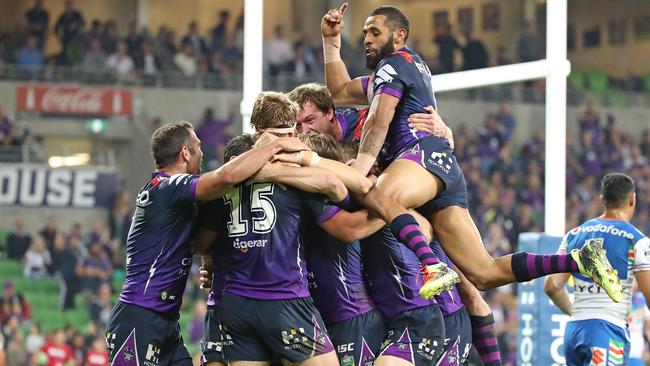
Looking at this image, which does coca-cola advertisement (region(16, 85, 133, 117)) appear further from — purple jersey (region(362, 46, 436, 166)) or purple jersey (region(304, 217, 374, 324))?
purple jersey (region(304, 217, 374, 324))

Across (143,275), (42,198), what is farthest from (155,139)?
(42,198)

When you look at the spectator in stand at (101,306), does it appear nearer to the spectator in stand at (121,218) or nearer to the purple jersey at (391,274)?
the spectator in stand at (121,218)

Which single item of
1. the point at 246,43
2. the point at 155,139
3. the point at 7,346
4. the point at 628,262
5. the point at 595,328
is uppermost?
the point at 246,43

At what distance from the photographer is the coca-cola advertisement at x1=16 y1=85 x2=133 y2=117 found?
20.4 meters

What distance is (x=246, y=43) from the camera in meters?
7.64

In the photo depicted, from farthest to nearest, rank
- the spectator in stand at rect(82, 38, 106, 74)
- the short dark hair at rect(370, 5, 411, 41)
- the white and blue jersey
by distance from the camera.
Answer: the spectator in stand at rect(82, 38, 106, 74), the white and blue jersey, the short dark hair at rect(370, 5, 411, 41)

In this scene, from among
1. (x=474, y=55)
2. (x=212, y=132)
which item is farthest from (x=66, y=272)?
Result: (x=474, y=55)

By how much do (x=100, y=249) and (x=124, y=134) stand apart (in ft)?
12.0

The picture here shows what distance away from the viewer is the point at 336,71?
682 centimetres

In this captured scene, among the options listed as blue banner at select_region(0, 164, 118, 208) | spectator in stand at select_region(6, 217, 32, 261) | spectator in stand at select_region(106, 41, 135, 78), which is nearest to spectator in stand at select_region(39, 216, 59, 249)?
spectator in stand at select_region(6, 217, 32, 261)

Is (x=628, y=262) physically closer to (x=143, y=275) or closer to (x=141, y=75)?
(x=143, y=275)

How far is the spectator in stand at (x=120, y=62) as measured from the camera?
21.7 metres

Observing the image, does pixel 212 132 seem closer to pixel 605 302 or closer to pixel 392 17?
pixel 605 302

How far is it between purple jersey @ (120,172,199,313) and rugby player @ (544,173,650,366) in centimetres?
293
